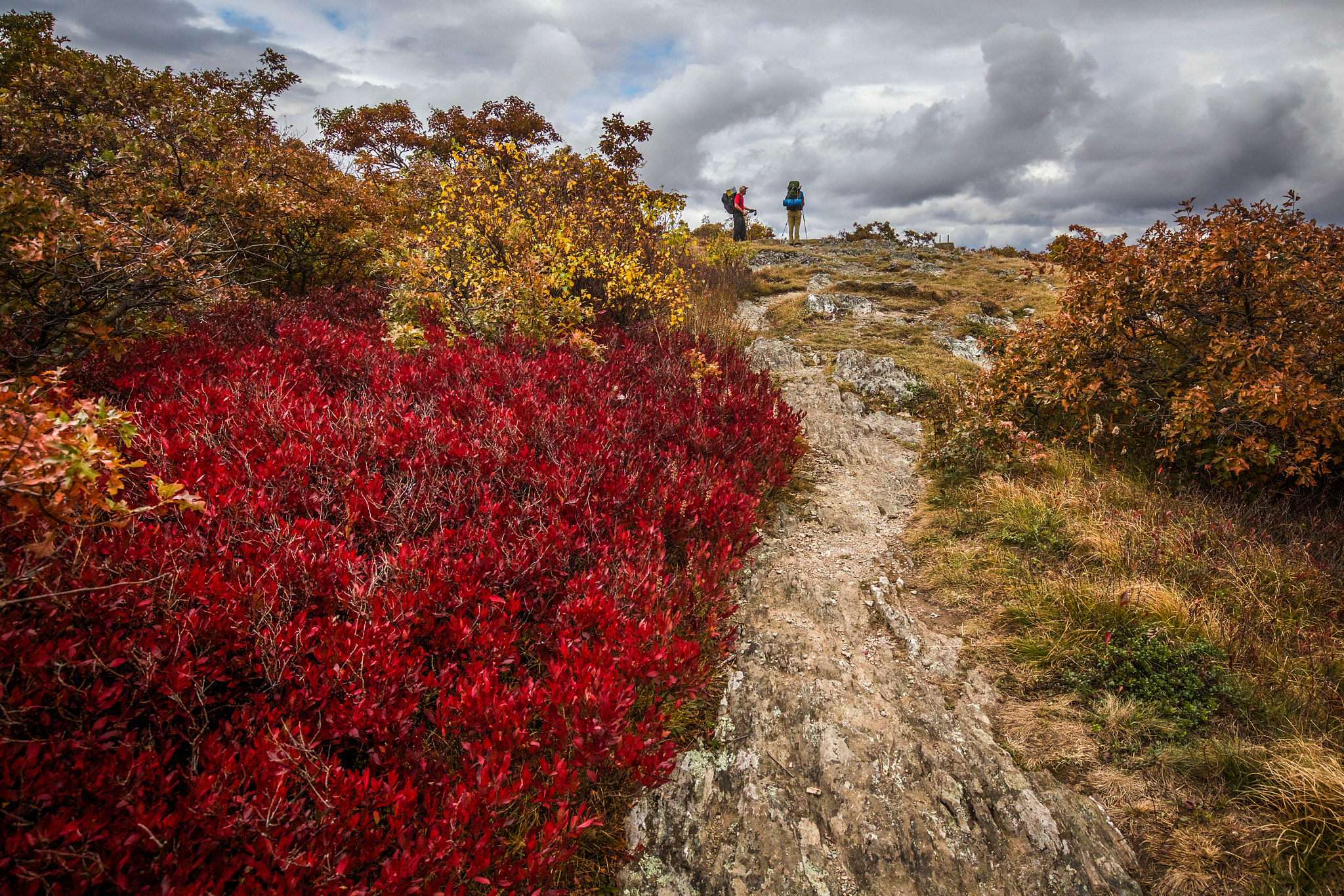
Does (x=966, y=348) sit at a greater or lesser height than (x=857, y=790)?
greater

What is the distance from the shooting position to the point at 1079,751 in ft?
9.37

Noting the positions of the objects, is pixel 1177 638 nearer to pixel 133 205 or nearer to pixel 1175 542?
pixel 1175 542

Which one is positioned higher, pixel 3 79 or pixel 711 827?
pixel 3 79

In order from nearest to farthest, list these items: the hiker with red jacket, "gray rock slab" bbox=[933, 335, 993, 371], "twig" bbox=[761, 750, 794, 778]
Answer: "twig" bbox=[761, 750, 794, 778] → "gray rock slab" bbox=[933, 335, 993, 371] → the hiker with red jacket

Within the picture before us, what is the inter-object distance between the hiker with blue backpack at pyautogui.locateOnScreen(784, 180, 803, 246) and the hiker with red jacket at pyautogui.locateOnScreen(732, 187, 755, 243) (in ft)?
7.59

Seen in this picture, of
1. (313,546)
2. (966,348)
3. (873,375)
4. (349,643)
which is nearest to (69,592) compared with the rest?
(349,643)

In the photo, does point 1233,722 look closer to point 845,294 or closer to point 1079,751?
point 1079,751

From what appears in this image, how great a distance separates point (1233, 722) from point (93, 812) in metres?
4.84

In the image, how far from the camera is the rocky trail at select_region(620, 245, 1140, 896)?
2352 mm

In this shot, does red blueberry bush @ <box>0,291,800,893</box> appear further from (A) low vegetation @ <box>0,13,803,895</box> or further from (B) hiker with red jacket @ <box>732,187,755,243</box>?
(B) hiker with red jacket @ <box>732,187,755,243</box>

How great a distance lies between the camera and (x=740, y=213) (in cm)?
1967

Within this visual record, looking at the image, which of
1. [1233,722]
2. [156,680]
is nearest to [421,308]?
[156,680]

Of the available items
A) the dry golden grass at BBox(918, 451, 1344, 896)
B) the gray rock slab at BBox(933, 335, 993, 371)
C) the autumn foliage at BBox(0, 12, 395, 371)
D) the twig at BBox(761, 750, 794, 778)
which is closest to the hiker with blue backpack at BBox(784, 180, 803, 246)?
the gray rock slab at BBox(933, 335, 993, 371)

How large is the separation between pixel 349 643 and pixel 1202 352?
279 inches
